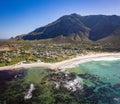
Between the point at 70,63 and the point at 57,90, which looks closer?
the point at 57,90

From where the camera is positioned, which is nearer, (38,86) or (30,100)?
(30,100)

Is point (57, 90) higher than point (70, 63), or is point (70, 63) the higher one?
point (57, 90)

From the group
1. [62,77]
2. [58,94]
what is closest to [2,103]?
[58,94]

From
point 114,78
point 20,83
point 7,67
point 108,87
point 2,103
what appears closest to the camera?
point 2,103

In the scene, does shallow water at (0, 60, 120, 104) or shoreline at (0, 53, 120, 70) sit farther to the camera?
shoreline at (0, 53, 120, 70)

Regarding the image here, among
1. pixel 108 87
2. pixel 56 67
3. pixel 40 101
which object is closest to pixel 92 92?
pixel 108 87

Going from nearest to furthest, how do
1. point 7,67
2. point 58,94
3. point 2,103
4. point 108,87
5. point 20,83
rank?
point 2,103, point 58,94, point 108,87, point 20,83, point 7,67

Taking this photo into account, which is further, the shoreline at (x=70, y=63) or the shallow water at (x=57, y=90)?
the shoreline at (x=70, y=63)

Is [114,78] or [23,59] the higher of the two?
[23,59]

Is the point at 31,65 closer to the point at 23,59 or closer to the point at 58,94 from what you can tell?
the point at 23,59
